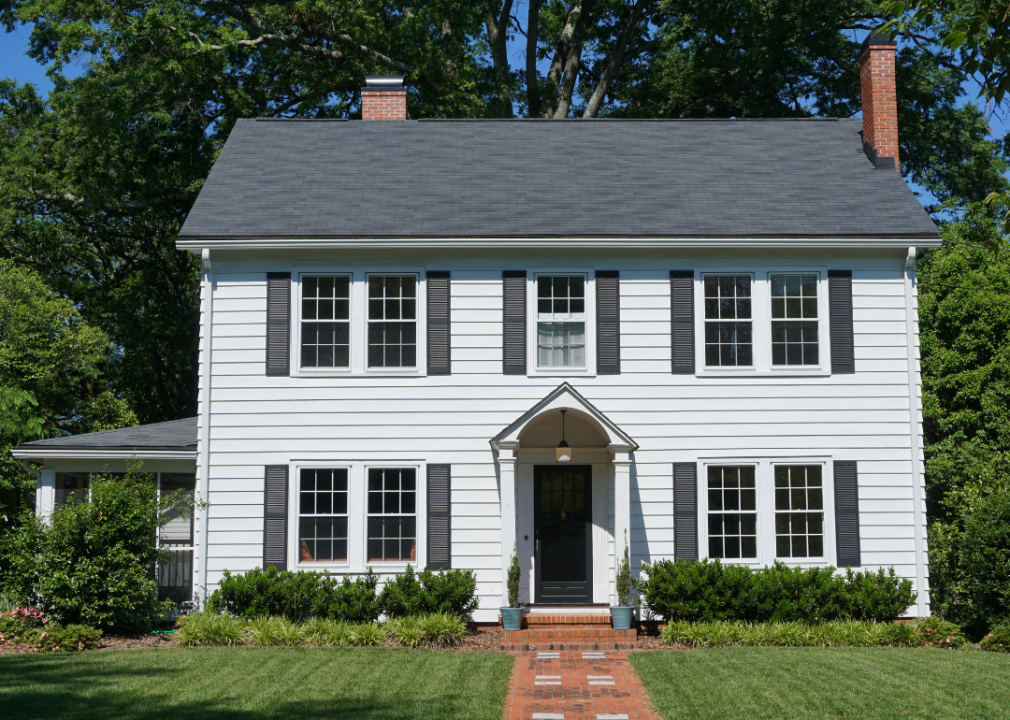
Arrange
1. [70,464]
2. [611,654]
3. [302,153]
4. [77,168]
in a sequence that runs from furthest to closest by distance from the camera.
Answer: [77,168]
[302,153]
[70,464]
[611,654]

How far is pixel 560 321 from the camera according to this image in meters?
15.8

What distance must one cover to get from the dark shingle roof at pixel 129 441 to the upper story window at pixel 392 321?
11.8 feet

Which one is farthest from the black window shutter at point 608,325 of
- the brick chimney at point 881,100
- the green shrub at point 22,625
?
the green shrub at point 22,625

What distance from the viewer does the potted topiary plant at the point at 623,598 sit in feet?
47.1

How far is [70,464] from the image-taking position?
1684 cm

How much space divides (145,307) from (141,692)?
21.5 meters

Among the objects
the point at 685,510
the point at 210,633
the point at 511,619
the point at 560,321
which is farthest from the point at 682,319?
the point at 210,633

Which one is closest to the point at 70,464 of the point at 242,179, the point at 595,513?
the point at 242,179

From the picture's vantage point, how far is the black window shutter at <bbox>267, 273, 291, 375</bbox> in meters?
15.5

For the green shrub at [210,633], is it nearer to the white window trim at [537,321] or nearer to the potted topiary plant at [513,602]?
the potted topiary plant at [513,602]

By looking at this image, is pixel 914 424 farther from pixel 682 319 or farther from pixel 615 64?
pixel 615 64

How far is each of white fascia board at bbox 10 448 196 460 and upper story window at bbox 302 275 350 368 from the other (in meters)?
2.75

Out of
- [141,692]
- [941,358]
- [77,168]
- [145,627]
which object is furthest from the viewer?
[77,168]

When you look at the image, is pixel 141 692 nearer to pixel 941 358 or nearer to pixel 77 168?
pixel 941 358
